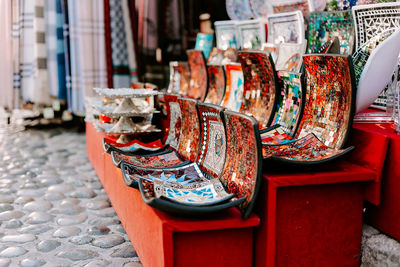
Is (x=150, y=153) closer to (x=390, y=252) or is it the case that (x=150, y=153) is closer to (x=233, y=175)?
(x=233, y=175)

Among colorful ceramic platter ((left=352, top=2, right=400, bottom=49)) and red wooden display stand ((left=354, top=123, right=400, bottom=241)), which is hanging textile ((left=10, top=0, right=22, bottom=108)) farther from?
red wooden display stand ((left=354, top=123, right=400, bottom=241))

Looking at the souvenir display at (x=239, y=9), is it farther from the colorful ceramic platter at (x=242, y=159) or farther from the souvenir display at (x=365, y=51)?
the colorful ceramic platter at (x=242, y=159)

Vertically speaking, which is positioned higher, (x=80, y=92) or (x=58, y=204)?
(x=80, y=92)

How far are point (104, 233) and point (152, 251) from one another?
0.80 m

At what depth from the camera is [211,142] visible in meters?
2.28

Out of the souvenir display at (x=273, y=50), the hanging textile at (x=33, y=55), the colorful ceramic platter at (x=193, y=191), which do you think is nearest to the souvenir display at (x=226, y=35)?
the souvenir display at (x=273, y=50)

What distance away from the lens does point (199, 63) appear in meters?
3.57

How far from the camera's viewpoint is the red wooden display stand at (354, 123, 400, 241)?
1891 mm

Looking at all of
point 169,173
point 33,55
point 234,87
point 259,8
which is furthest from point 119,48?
point 169,173

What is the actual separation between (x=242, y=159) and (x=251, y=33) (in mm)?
1687

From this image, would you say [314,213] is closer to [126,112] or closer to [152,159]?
[152,159]

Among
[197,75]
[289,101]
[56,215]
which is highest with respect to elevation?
[197,75]

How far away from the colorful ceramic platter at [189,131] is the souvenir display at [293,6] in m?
0.95

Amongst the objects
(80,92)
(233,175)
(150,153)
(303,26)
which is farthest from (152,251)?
(80,92)
